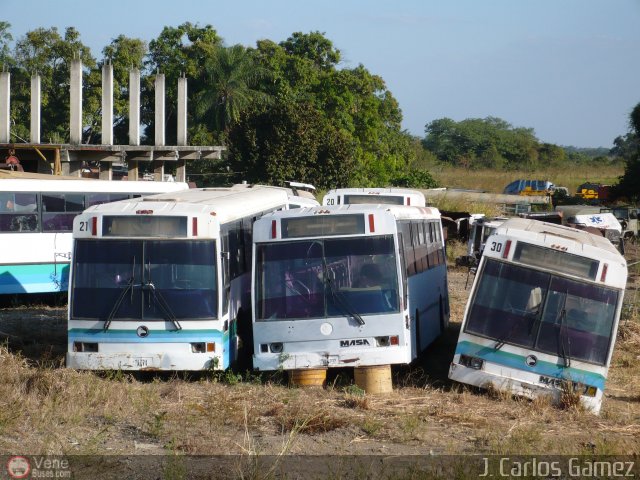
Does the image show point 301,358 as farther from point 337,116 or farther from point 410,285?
point 337,116

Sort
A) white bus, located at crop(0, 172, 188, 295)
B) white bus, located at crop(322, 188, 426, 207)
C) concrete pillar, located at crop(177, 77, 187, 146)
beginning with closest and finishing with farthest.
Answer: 1. white bus, located at crop(0, 172, 188, 295)
2. white bus, located at crop(322, 188, 426, 207)
3. concrete pillar, located at crop(177, 77, 187, 146)

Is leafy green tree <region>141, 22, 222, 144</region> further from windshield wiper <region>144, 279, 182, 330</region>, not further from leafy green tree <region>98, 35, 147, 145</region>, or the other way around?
windshield wiper <region>144, 279, 182, 330</region>

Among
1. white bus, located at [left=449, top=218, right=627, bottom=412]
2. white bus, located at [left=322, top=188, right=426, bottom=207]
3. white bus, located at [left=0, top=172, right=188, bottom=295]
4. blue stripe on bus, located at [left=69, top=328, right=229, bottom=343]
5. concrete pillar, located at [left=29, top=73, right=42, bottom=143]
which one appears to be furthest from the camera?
concrete pillar, located at [left=29, top=73, right=42, bottom=143]

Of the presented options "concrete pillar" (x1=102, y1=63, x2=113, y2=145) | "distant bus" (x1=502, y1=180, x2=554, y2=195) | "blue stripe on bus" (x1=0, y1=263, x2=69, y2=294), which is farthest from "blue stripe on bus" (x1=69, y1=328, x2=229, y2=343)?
"distant bus" (x1=502, y1=180, x2=554, y2=195)

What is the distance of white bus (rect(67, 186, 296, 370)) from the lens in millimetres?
13062

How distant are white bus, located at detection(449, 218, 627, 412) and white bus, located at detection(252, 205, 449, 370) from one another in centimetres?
108

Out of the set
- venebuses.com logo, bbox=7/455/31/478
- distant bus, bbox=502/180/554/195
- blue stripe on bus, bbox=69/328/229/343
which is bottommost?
venebuses.com logo, bbox=7/455/31/478

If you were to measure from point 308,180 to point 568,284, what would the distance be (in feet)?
116

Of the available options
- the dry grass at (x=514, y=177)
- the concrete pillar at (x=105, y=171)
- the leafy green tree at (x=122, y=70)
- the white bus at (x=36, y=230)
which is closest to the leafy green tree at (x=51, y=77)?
the leafy green tree at (x=122, y=70)

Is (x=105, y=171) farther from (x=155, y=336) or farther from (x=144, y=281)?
(x=155, y=336)

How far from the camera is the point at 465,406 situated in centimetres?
1200

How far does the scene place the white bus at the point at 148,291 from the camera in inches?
514

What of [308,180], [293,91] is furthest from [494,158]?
[308,180]

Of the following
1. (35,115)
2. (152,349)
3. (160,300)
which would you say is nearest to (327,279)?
(160,300)
